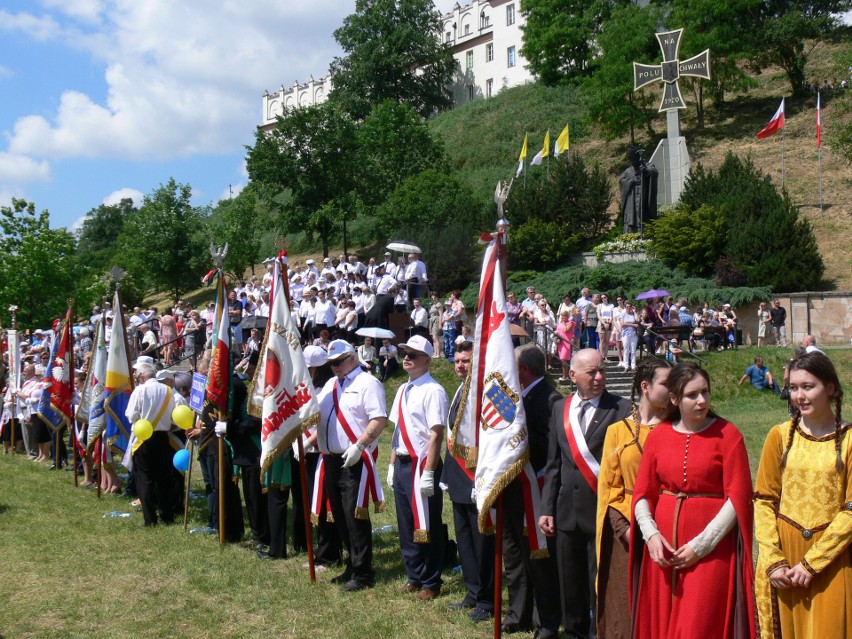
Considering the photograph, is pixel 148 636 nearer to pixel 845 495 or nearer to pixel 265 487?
pixel 265 487

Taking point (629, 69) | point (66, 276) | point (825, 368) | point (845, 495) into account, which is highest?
point (629, 69)

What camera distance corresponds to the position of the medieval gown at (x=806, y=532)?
411 centimetres

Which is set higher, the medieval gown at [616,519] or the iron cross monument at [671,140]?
the iron cross monument at [671,140]

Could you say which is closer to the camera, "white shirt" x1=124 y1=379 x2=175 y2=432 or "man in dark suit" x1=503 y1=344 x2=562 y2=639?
"man in dark suit" x1=503 y1=344 x2=562 y2=639

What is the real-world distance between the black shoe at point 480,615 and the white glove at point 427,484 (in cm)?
97

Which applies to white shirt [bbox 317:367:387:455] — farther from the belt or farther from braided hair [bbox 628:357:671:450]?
the belt

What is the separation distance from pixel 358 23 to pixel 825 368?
7778 cm

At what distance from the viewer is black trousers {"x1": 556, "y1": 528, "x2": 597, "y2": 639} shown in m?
5.65

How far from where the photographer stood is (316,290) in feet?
74.8

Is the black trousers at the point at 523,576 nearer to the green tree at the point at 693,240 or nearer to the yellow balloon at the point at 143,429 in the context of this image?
the yellow balloon at the point at 143,429

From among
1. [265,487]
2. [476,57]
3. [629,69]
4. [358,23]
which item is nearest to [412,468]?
[265,487]

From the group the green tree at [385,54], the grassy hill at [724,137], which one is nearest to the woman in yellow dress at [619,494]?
the grassy hill at [724,137]

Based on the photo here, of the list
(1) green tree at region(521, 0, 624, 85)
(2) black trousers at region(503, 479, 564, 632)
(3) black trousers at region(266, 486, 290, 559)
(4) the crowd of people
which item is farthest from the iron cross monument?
(2) black trousers at region(503, 479, 564, 632)

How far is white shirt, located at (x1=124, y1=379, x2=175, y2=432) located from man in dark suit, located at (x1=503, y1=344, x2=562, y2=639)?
19.5 feet
